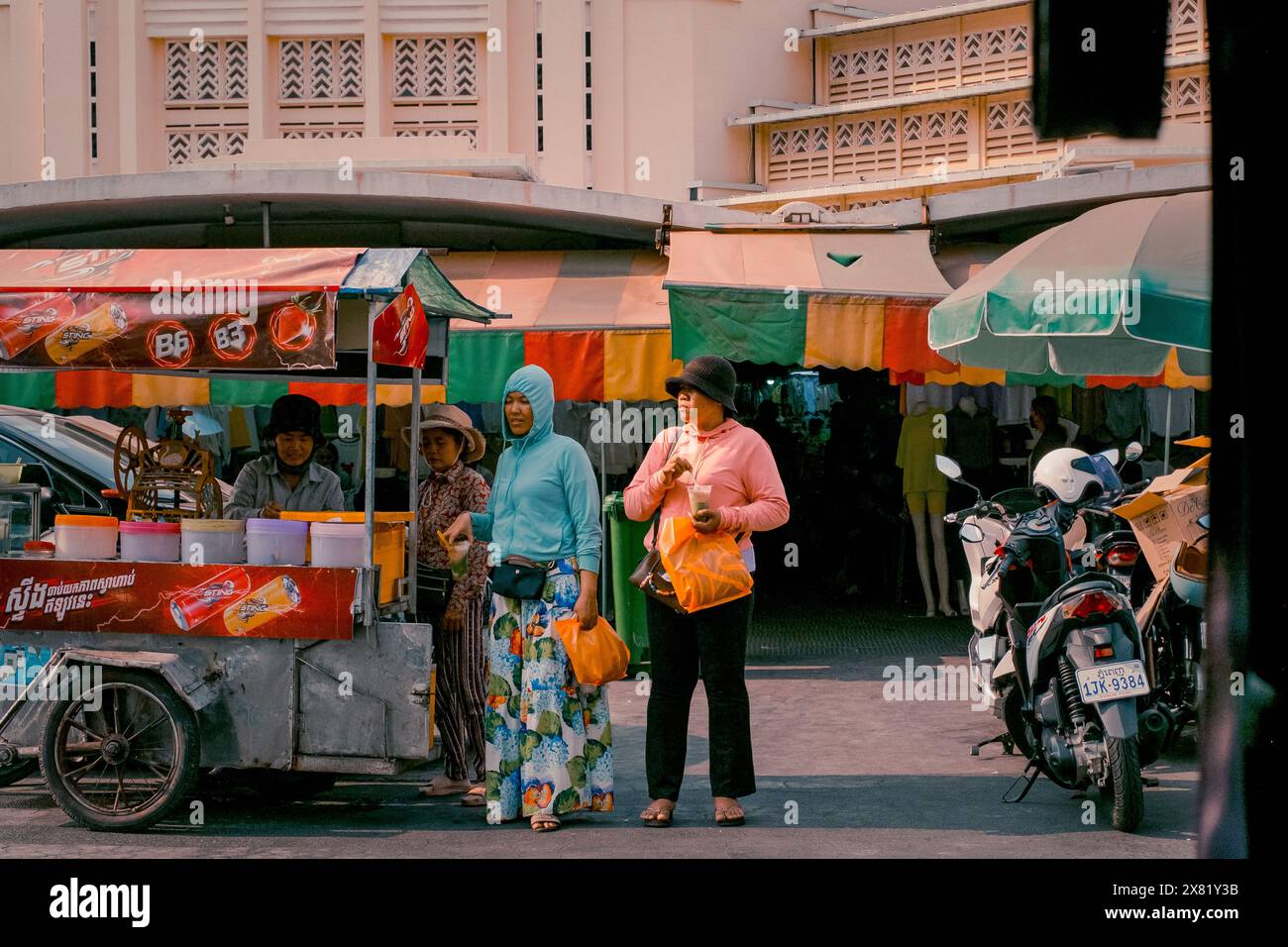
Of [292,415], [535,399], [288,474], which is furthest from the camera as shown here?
[288,474]

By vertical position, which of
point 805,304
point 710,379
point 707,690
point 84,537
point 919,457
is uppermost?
point 805,304

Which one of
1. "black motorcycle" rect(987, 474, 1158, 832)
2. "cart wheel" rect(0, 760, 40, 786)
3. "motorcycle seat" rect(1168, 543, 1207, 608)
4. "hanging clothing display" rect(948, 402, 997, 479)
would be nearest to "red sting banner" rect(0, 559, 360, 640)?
"cart wheel" rect(0, 760, 40, 786)

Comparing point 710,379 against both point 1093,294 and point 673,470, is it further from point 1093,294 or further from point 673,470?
point 1093,294

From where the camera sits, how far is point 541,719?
6.33 meters

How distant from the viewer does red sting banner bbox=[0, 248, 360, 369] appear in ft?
20.3

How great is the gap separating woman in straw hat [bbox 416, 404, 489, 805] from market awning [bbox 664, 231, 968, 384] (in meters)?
3.85

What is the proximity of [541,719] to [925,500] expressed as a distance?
7885 millimetres

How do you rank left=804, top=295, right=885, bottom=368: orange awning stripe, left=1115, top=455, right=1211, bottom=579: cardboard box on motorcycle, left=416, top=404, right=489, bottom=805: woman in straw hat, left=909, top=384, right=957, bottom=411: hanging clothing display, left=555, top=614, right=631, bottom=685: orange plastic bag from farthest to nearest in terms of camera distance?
left=909, top=384, right=957, bottom=411: hanging clothing display < left=804, top=295, right=885, bottom=368: orange awning stripe < left=416, top=404, right=489, bottom=805: woman in straw hat < left=1115, top=455, right=1211, bottom=579: cardboard box on motorcycle < left=555, top=614, right=631, bottom=685: orange plastic bag

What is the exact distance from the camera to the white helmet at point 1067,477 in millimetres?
6941

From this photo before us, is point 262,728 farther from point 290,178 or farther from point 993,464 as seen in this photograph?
point 993,464

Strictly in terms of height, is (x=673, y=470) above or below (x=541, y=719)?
above

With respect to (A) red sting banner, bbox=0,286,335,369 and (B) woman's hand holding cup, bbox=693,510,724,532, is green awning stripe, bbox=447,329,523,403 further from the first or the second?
(B) woman's hand holding cup, bbox=693,510,724,532

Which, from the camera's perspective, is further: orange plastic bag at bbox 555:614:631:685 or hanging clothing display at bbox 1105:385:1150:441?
hanging clothing display at bbox 1105:385:1150:441

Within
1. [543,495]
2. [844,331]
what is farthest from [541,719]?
[844,331]
